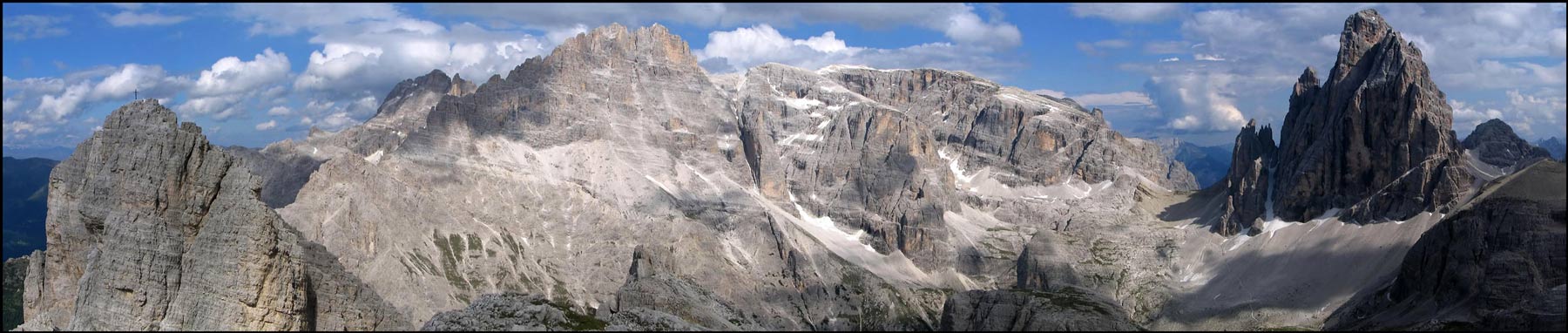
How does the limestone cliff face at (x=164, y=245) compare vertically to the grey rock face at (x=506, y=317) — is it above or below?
above

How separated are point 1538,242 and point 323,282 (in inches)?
7605

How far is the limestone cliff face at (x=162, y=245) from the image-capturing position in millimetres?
70188

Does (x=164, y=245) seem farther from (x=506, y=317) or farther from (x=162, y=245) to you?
(x=506, y=317)

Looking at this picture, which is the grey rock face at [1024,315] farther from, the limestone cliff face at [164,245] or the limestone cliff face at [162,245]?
the limestone cliff face at [164,245]

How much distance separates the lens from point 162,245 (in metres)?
70.9

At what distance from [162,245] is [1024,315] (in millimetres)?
80058

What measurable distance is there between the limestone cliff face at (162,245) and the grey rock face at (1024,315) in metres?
67.8

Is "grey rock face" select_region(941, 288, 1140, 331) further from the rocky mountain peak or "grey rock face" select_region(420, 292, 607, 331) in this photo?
the rocky mountain peak

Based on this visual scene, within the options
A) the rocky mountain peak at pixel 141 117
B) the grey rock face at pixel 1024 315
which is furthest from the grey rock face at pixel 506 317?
the grey rock face at pixel 1024 315


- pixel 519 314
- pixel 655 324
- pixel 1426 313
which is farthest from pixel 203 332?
pixel 1426 313

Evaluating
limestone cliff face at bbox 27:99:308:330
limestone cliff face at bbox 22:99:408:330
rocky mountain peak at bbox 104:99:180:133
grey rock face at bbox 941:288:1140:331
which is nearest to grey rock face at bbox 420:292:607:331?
limestone cliff face at bbox 22:99:408:330

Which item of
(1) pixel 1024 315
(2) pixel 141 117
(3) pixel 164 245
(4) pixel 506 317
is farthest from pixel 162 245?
(1) pixel 1024 315

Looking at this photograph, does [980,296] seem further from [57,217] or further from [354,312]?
[57,217]

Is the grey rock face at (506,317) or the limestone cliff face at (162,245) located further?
the grey rock face at (506,317)
